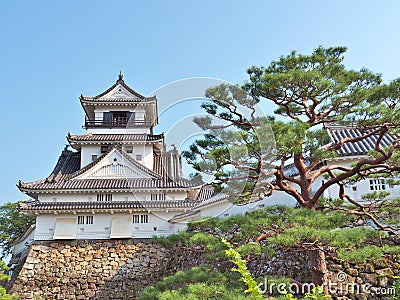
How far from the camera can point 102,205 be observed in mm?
14523

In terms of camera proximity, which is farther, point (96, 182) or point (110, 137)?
point (110, 137)

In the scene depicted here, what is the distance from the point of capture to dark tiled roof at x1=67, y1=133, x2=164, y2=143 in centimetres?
1650

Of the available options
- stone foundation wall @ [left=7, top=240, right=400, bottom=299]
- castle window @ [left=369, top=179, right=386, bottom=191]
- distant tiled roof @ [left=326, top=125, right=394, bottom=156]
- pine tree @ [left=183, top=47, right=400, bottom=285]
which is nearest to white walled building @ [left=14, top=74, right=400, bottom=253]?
stone foundation wall @ [left=7, top=240, right=400, bottom=299]

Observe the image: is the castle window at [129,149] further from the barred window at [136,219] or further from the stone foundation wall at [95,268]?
the stone foundation wall at [95,268]

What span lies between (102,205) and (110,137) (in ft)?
12.0

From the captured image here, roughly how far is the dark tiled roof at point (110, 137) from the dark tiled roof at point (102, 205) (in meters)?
3.07

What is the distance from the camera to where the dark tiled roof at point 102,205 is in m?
14.3

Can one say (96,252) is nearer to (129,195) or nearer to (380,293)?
(129,195)

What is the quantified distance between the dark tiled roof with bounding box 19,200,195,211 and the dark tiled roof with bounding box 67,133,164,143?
121 inches

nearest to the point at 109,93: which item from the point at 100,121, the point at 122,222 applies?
the point at 100,121

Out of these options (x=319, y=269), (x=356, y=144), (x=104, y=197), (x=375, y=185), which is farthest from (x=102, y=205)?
(x=319, y=269)

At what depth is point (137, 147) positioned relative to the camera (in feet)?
56.2

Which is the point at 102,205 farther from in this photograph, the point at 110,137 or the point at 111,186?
the point at 110,137

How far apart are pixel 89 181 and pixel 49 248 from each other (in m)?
2.94
